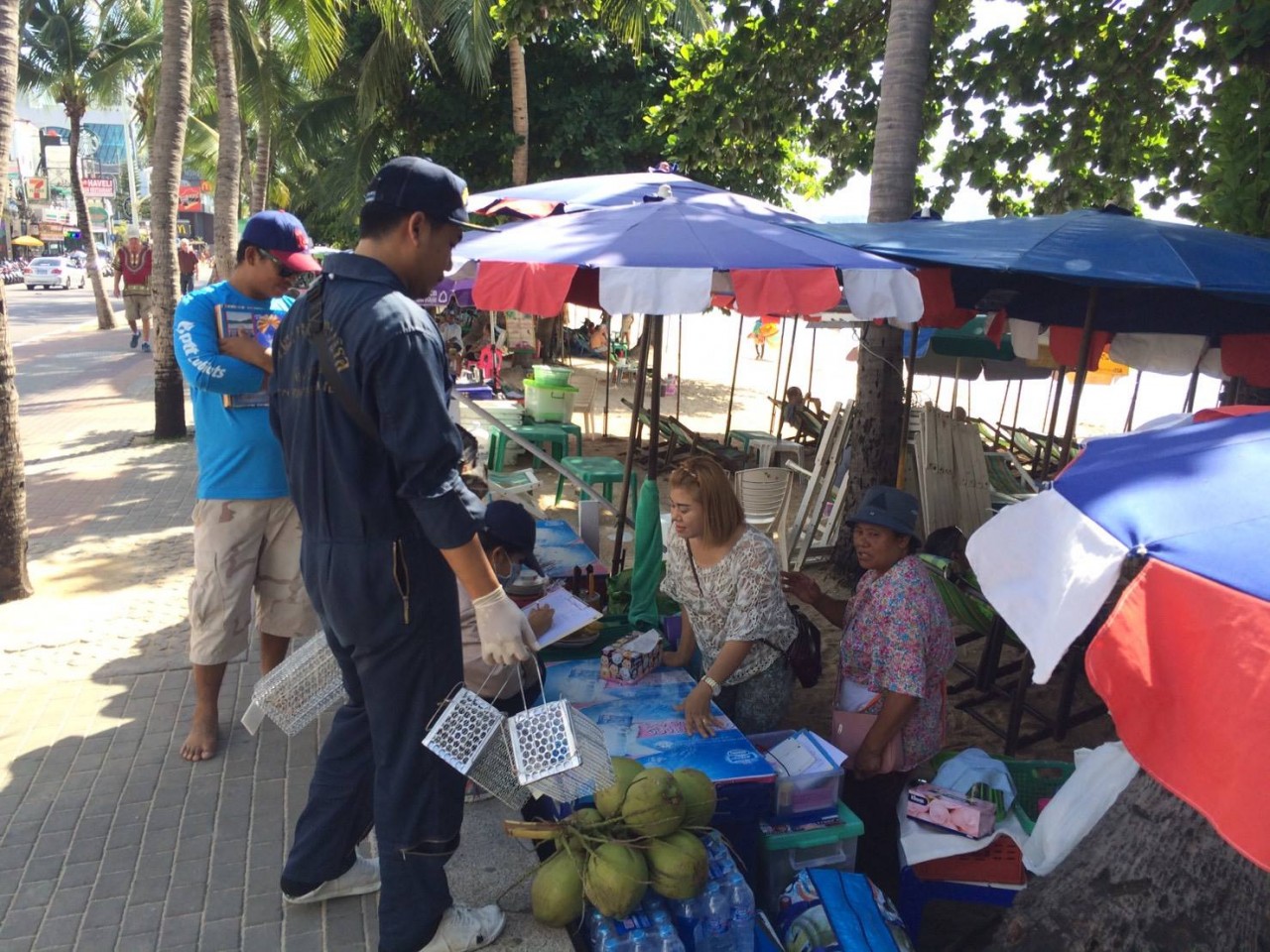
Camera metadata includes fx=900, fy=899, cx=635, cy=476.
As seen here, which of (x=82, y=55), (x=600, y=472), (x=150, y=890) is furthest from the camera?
(x=82, y=55)

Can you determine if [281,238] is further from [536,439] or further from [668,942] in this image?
[536,439]

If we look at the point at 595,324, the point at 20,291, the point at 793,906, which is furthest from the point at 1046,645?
the point at 20,291

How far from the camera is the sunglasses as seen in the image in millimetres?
3441

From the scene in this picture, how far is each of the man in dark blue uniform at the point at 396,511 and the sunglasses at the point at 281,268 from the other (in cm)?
124

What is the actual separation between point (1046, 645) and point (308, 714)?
7.89ft

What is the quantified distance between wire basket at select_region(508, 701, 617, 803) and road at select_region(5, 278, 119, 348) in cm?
2037

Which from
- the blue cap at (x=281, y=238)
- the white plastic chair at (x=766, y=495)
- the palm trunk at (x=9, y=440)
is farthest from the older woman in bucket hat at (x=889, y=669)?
the palm trunk at (x=9, y=440)

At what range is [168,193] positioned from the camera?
9406mm

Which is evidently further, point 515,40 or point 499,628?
point 515,40

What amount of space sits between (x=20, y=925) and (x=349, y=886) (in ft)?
3.25

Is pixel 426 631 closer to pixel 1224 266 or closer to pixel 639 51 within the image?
pixel 1224 266

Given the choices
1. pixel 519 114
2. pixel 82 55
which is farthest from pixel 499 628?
pixel 82 55

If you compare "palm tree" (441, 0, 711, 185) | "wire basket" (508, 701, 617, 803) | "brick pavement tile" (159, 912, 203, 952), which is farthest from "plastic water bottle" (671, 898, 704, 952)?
"palm tree" (441, 0, 711, 185)

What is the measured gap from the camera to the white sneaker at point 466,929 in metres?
2.46
